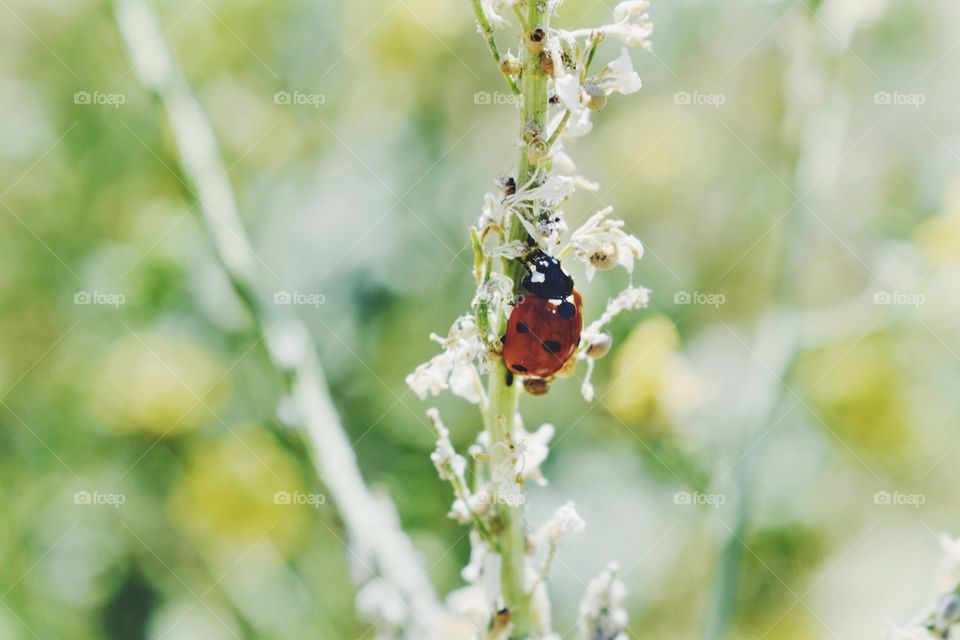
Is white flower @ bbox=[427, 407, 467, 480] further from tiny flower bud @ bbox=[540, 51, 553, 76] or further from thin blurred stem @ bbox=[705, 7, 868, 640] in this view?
thin blurred stem @ bbox=[705, 7, 868, 640]

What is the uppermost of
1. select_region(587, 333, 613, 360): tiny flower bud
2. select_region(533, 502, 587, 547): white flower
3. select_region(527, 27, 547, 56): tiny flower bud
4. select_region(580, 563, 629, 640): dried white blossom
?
select_region(527, 27, 547, 56): tiny flower bud

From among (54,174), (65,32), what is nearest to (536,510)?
(54,174)

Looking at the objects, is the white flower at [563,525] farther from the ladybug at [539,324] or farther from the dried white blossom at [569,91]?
the dried white blossom at [569,91]

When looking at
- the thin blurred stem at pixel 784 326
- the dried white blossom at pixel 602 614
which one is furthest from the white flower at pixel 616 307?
the thin blurred stem at pixel 784 326

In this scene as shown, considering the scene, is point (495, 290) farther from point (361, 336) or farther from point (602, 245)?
point (361, 336)

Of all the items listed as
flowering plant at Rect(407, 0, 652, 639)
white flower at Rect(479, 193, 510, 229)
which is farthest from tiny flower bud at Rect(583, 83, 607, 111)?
white flower at Rect(479, 193, 510, 229)

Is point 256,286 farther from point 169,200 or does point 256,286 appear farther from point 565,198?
point 169,200

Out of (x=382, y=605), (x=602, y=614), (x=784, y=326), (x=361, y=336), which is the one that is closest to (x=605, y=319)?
(x=602, y=614)
